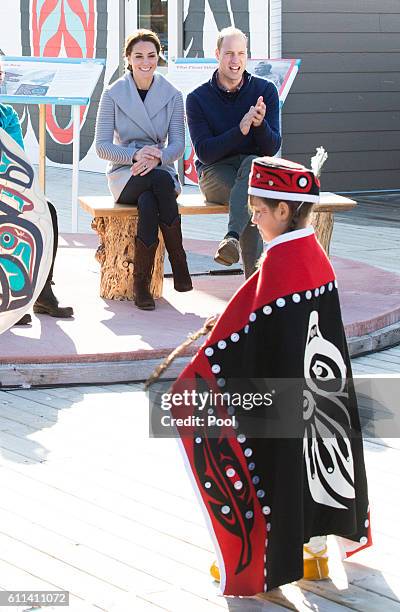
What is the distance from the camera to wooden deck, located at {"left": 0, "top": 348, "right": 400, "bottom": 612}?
2902 millimetres

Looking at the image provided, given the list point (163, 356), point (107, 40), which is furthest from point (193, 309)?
point (107, 40)

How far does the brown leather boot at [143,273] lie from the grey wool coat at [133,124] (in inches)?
12.8

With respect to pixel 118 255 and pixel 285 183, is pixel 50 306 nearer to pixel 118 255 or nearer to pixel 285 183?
pixel 118 255

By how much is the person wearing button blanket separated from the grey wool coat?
304 cm

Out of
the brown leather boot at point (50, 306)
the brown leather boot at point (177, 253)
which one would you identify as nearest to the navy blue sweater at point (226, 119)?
the brown leather boot at point (177, 253)

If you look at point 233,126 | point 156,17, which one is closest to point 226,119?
point 233,126

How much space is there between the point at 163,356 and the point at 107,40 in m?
8.92

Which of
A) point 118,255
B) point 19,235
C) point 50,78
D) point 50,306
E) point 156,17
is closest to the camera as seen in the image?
point 19,235

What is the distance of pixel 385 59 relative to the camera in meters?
11.7

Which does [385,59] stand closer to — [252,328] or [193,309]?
[193,309]

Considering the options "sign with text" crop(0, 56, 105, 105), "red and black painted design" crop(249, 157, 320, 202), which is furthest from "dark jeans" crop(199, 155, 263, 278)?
"red and black painted design" crop(249, 157, 320, 202)

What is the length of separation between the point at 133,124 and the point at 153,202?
44 cm

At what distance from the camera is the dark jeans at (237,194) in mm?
5871

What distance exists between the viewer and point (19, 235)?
192 inches
